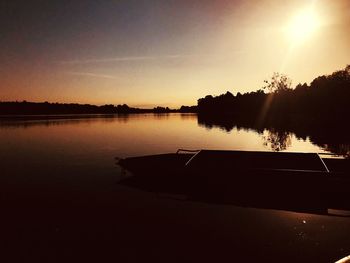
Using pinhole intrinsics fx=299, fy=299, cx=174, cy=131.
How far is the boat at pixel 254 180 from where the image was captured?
15453 mm

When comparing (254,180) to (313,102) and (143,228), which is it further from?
(313,102)

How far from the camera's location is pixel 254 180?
16688 mm

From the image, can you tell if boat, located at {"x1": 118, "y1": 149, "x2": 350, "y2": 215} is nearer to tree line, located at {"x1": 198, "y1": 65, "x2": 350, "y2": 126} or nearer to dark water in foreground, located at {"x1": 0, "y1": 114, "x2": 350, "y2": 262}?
dark water in foreground, located at {"x1": 0, "y1": 114, "x2": 350, "y2": 262}

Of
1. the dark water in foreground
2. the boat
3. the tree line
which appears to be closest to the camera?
the dark water in foreground

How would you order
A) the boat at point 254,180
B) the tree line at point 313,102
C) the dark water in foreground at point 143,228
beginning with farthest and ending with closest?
the tree line at point 313,102, the boat at point 254,180, the dark water in foreground at point 143,228

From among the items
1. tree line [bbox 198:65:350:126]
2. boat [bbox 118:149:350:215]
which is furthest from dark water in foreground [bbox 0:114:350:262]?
tree line [bbox 198:65:350:126]

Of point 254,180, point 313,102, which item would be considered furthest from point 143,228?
point 313,102

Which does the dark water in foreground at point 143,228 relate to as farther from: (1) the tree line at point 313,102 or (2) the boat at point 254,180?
(1) the tree line at point 313,102

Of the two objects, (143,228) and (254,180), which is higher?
(254,180)

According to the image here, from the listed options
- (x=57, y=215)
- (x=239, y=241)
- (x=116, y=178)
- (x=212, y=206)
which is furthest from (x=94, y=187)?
(x=239, y=241)

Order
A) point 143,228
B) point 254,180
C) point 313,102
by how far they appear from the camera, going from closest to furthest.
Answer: point 143,228, point 254,180, point 313,102

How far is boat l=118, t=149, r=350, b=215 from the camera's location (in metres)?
15.5

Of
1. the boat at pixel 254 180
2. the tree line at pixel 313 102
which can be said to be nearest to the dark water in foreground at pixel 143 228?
the boat at pixel 254 180

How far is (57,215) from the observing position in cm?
1450
